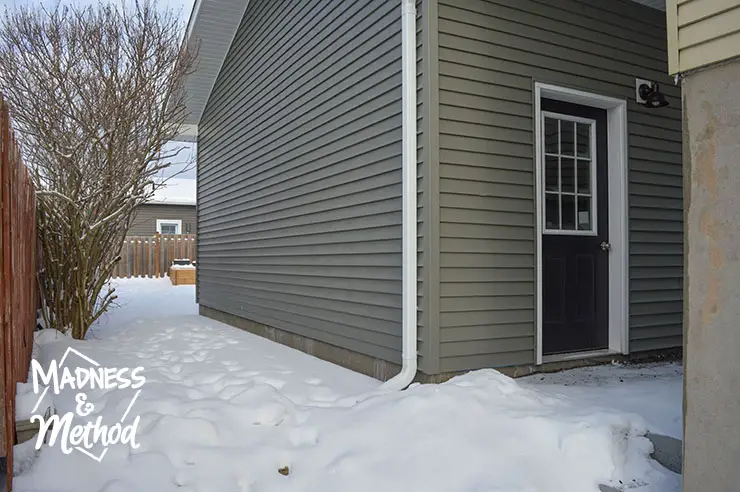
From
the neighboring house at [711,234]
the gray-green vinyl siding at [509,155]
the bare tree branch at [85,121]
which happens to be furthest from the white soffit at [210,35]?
the neighboring house at [711,234]

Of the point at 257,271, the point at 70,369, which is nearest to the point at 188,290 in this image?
the point at 257,271

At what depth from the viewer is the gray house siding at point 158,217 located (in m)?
20.7

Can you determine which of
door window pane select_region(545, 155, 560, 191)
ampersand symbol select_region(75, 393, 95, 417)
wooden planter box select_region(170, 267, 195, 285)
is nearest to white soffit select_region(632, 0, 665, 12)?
door window pane select_region(545, 155, 560, 191)

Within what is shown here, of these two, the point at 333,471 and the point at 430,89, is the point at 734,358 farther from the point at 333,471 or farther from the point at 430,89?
the point at 430,89

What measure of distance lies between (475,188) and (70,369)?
323 centimetres

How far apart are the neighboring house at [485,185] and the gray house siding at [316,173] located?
0.07 feet

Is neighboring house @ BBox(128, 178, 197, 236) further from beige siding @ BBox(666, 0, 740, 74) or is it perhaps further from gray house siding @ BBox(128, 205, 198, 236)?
beige siding @ BBox(666, 0, 740, 74)

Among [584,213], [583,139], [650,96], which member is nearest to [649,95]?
[650,96]

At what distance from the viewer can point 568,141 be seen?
4488 mm

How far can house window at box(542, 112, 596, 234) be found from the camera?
439 centimetres

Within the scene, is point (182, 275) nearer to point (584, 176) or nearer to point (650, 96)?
point (584, 176)

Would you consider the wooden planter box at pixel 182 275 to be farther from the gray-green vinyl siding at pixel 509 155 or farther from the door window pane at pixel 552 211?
the gray-green vinyl siding at pixel 509 155

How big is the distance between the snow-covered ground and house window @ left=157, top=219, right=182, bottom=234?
17.9 meters

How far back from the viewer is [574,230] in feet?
14.7
